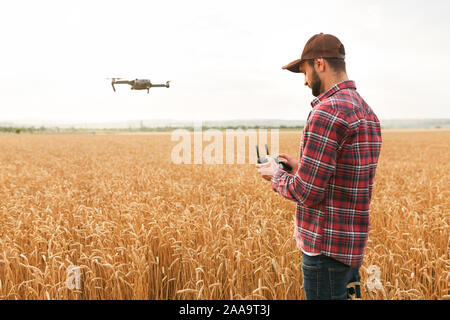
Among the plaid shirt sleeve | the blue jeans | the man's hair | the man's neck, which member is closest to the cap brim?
the man's hair

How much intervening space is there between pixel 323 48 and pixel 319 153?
724 millimetres

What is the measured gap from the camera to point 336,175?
196 centimetres

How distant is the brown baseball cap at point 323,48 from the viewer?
195 cm

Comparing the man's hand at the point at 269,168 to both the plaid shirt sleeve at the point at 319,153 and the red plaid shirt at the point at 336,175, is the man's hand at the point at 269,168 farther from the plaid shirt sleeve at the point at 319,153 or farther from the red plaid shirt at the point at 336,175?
the plaid shirt sleeve at the point at 319,153

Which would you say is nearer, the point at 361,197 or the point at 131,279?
the point at 361,197

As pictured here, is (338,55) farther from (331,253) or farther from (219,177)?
(219,177)

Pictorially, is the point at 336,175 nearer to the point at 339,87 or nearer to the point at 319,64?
the point at 339,87

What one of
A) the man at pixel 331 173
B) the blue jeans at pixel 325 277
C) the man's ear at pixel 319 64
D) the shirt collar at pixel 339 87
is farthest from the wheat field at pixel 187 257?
the man's ear at pixel 319 64

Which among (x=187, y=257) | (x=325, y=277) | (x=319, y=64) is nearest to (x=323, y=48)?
(x=319, y=64)

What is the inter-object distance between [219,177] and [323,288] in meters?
7.55

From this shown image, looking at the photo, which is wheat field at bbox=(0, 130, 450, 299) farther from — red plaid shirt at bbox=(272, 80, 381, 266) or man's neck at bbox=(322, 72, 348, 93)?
man's neck at bbox=(322, 72, 348, 93)

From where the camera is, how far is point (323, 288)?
2072mm
